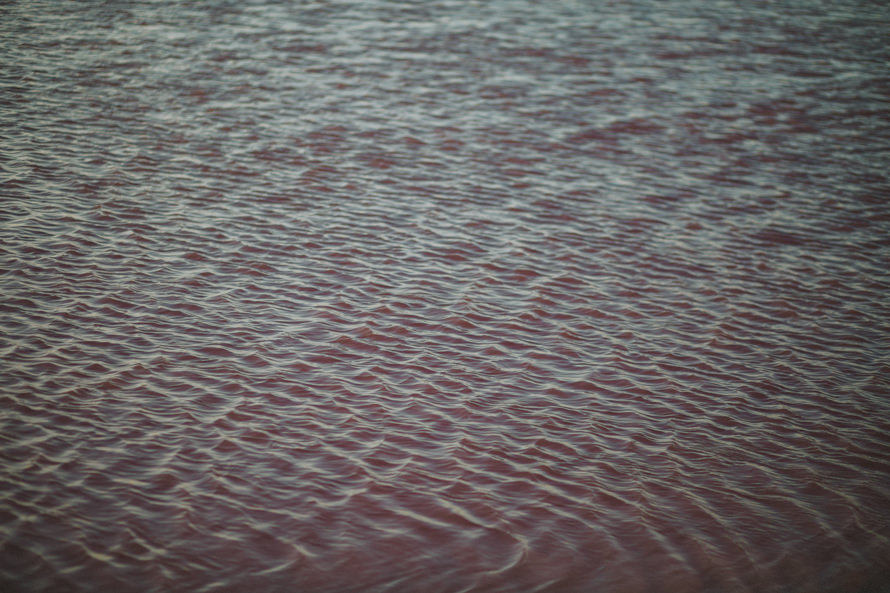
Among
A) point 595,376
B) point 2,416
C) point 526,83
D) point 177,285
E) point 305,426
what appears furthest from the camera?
point 526,83

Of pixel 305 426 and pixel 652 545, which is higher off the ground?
pixel 305 426

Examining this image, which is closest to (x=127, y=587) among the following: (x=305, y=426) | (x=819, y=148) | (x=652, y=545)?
(x=305, y=426)

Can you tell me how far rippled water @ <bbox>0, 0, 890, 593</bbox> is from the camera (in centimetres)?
526

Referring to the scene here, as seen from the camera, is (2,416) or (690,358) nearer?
(2,416)

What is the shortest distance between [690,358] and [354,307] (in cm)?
331

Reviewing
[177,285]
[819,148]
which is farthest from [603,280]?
[819,148]

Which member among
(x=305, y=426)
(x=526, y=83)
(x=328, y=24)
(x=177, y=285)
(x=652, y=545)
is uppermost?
(x=328, y=24)

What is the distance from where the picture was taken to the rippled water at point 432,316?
5262 millimetres

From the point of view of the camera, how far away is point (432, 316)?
25.8 ft

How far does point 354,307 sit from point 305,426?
1.89m

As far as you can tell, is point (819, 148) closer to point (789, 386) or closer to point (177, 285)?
point (789, 386)

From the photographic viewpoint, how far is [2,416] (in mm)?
5816

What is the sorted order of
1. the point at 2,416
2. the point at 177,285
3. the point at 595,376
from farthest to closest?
1. the point at 177,285
2. the point at 595,376
3. the point at 2,416

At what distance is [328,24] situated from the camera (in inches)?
613
